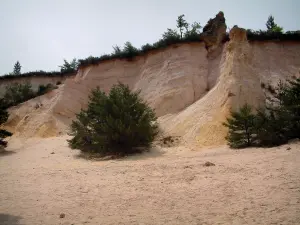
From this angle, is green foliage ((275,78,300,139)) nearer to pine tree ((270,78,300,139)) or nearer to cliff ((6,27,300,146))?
Result: pine tree ((270,78,300,139))

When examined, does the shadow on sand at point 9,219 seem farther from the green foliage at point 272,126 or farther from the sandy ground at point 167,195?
the green foliage at point 272,126

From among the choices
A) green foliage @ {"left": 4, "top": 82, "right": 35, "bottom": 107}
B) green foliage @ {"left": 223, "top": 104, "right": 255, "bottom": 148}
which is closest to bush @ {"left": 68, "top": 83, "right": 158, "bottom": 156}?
green foliage @ {"left": 223, "top": 104, "right": 255, "bottom": 148}

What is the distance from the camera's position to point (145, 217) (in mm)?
2977

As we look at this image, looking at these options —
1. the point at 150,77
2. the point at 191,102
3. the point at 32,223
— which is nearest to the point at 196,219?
the point at 32,223

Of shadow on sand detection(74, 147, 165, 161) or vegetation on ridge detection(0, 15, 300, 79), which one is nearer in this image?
shadow on sand detection(74, 147, 165, 161)

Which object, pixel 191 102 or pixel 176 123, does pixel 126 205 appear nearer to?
pixel 176 123

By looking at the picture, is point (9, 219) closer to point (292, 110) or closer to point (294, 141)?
point (294, 141)

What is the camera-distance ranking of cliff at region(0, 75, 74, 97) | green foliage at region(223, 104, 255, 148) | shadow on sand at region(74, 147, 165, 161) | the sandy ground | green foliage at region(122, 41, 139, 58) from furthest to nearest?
cliff at region(0, 75, 74, 97) → green foliage at region(122, 41, 139, 58) → shadow on sand at region(74, 147, 165, 161) → green foliage at region(223, 104, 255, 148) → the sandy ground

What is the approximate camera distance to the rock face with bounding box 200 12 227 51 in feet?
48.4

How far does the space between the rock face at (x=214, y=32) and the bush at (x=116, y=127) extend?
8235 mm

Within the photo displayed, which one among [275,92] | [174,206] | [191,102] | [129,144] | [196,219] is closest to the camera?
[196,219]

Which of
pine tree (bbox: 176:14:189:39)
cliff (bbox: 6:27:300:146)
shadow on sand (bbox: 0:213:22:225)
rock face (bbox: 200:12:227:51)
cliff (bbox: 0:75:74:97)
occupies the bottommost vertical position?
shadow on sand (bbox: 0:213:22:225)

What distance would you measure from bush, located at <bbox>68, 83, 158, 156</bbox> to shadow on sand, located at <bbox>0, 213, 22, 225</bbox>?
529 cm

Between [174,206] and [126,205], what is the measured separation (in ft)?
2.36
